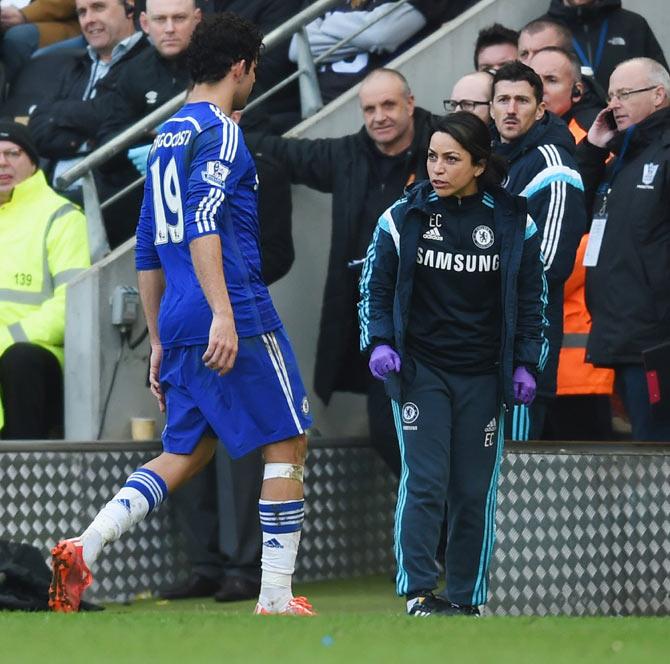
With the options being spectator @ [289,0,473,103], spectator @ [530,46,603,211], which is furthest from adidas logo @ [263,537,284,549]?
spectator @ [289,0,473,103]

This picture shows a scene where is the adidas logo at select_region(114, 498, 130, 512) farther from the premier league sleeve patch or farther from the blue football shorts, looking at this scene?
the premier league sleeve patch

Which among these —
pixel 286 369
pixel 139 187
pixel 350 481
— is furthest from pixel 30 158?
pixel 286 369

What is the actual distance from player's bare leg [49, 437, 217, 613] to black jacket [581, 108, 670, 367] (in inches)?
86.9

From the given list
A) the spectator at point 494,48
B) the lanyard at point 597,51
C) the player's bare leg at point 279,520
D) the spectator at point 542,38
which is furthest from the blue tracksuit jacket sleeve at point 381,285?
the lanyard at point 597,51

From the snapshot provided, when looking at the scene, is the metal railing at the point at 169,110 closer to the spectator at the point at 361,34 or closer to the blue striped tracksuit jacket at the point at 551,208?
the spectator at the point at 361,34

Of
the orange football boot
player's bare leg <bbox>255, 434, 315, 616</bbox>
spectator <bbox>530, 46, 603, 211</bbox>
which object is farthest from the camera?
spectator <bbox>530, 46, 603, 211</bbox>

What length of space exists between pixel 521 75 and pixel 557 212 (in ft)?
2.12

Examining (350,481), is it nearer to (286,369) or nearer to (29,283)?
(29,283)

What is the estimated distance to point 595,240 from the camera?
8.38 metres

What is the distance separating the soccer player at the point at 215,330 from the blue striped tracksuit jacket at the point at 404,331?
0.44 m

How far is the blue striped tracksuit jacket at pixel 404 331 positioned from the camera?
6910mm

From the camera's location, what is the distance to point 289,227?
905 centimetres

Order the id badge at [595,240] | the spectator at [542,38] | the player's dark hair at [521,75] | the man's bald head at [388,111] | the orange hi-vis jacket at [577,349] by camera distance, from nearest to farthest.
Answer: the player's dark hair at [521,75] → the id badge at [595,240] → the orange hi-vis jacket at [577,349] → the man's bald head at [388,111] → the spectator at [542,38]

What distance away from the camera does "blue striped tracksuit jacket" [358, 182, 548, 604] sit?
6910 millimetres
